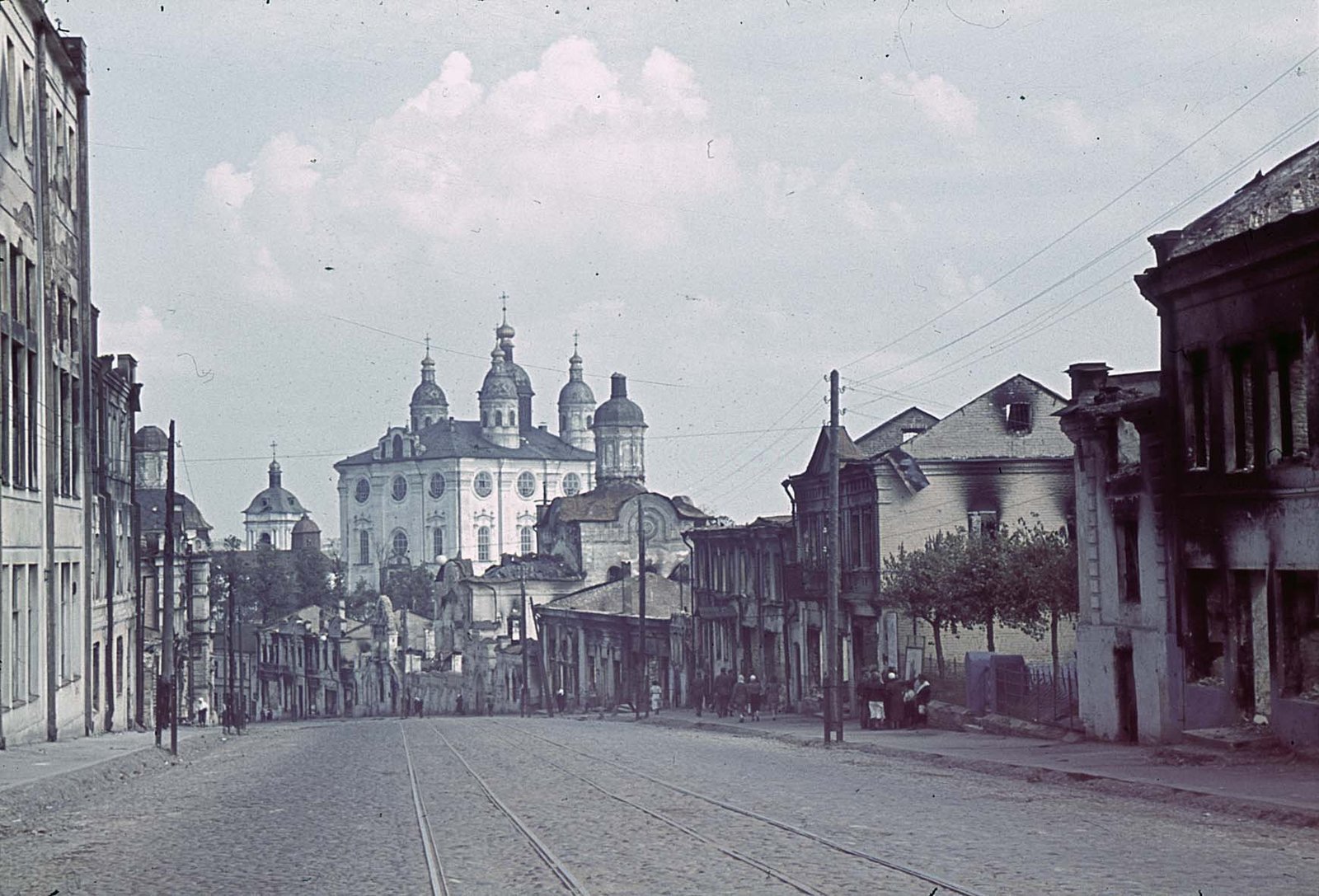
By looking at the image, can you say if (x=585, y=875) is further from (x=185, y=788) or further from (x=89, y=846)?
(x=185, y=788)

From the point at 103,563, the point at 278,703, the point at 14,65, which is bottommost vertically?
the point at 278,703

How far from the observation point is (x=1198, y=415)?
27.9 metres

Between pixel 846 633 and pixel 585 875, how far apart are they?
38.8 m

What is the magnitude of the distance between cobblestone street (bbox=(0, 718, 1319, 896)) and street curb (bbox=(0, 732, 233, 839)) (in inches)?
8.4

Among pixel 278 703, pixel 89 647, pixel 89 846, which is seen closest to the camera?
pixel 89 846

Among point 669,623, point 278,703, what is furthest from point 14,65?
point 278,703

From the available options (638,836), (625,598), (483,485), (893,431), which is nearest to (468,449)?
(483,485)

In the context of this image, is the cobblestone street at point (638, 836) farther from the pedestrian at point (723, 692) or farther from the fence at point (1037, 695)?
the pedestrian at point (723, 692)

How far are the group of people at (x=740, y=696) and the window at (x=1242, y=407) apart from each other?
2256 cm

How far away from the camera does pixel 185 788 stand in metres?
24.5

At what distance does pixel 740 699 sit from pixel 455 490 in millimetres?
138685

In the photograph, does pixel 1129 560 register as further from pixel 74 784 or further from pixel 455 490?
pixel 455 490

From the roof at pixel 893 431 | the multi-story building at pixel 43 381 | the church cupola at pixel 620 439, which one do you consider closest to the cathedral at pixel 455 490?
the church cupola at pixel 620 439

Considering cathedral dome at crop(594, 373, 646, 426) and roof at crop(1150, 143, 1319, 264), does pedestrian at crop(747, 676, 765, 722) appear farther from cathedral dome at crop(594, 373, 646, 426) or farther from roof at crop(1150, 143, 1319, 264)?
cathedral dome at crop(594, 373, 646, 426)
